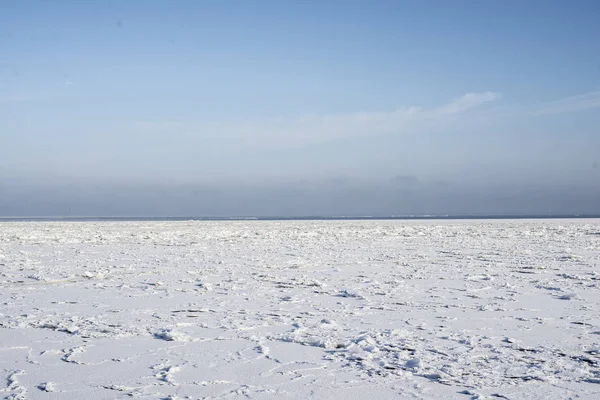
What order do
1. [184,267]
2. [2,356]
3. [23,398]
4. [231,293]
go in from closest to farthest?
[23,398] → [2,356] → [231,293] → [184,267]

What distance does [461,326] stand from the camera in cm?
525

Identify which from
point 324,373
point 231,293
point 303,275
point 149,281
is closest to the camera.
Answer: point 324,373

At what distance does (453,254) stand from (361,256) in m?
2.24

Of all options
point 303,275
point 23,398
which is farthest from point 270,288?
point 23,398

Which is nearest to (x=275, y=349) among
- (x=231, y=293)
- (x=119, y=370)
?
(x=119, y=370)

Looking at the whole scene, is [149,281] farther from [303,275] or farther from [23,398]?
[23,398]

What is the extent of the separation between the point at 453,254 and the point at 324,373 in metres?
9.67

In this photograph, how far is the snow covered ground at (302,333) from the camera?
360 centimetres

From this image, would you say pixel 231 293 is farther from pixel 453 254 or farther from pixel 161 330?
pixel 453 254

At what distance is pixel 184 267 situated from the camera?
10555 mm

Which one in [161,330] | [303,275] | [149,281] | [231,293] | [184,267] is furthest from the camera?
[184,267]

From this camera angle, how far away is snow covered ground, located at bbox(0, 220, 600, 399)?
360cm

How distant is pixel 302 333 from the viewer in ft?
16.4

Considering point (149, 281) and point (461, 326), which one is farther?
point (149, 281)
